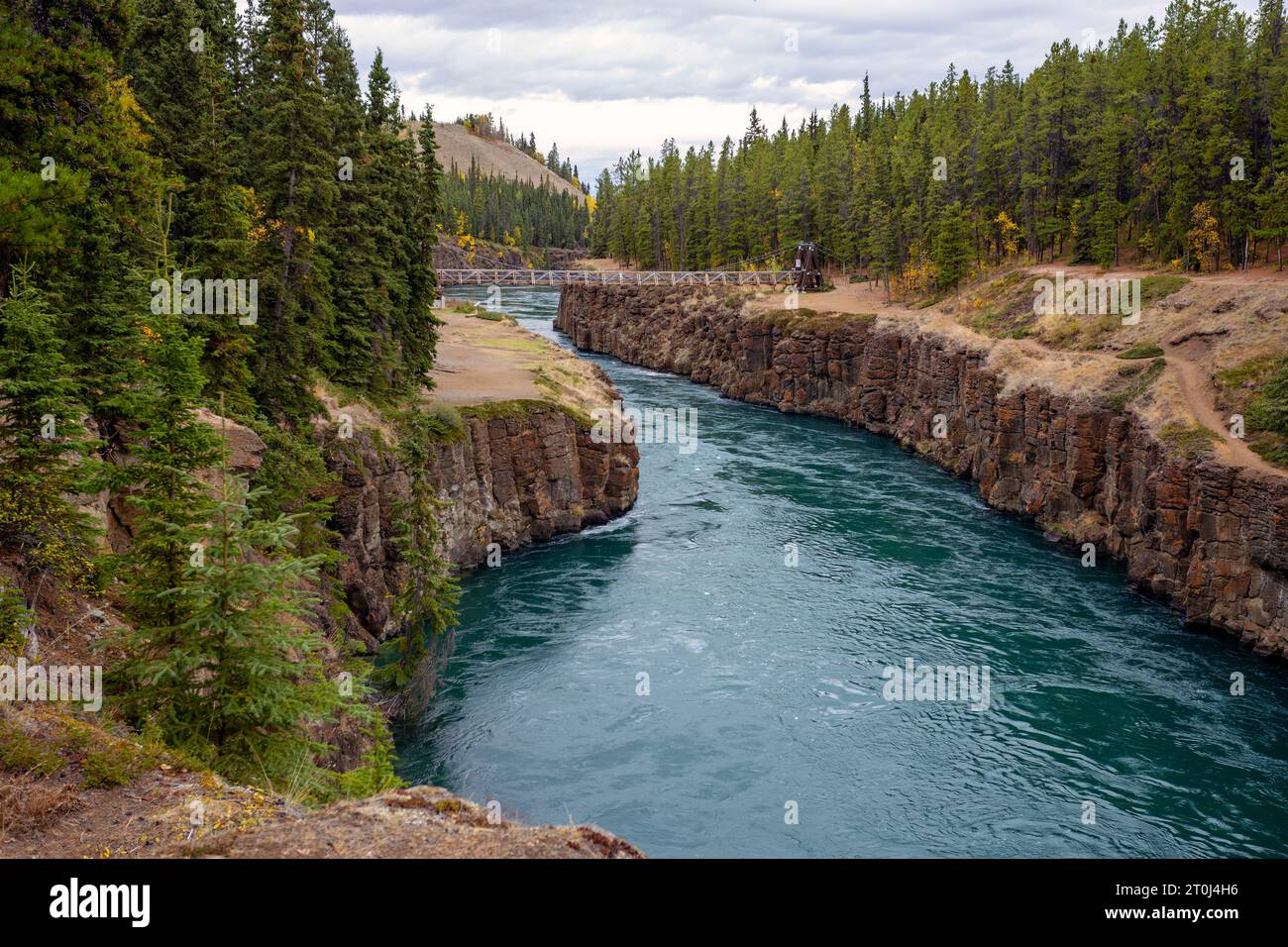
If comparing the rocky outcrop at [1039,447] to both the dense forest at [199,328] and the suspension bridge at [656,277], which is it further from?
the dense forest at [199,328]

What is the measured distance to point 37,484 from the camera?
15.7m

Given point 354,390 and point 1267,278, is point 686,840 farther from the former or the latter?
point 1267,278

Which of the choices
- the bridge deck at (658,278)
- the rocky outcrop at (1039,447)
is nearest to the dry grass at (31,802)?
the rocky outcrop at (1039,447)

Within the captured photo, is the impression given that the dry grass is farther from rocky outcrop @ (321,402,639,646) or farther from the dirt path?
the dirt path

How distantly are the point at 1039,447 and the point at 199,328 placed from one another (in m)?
43.4

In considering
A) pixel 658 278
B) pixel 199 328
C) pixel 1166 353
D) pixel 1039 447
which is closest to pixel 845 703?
pixel 199 328

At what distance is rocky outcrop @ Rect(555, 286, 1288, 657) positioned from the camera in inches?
1444

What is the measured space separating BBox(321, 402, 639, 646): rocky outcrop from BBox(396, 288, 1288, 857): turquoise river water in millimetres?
1873

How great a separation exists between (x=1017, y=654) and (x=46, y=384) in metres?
32.7

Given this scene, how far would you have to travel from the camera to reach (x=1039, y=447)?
173 feet

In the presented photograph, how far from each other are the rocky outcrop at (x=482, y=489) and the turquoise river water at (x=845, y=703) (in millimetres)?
1873

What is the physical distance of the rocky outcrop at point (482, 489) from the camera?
35.6m

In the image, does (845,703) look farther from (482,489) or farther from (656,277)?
(656,277)

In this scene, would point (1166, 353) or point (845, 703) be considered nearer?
point (845, 703)
